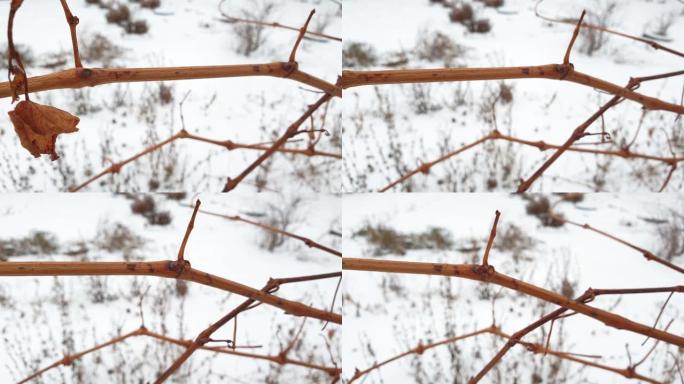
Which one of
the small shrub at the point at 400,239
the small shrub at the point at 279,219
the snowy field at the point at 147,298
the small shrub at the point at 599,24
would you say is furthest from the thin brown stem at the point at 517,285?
the small shrub at the point at 599,24

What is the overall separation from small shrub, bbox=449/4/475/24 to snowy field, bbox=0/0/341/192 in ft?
1.29

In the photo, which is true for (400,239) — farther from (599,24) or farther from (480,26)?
(599,24)

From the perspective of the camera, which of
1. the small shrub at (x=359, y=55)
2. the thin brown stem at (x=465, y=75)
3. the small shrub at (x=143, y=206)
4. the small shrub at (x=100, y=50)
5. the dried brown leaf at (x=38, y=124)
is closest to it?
the dried brown leaf at (x=38, y=124)

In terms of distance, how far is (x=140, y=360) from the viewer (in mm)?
1438

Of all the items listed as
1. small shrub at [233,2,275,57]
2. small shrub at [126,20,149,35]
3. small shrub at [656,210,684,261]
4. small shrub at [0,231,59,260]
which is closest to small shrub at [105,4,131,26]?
small shrub at [126,20,149,35]

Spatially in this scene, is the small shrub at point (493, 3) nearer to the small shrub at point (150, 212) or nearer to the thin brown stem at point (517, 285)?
the small shrub at point (150, 212)

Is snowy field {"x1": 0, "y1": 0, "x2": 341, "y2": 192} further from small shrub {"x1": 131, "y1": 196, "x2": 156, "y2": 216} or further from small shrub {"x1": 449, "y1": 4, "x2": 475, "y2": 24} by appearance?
small shrub {"x1": 449, "y1": 4, "x2": 475, "y2": 24}

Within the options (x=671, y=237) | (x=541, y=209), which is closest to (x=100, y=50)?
(x=541, y=209)

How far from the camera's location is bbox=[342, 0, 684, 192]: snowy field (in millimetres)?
1297

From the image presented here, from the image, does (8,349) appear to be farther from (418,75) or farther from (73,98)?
(418,75)

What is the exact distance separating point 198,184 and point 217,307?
0.33 meters

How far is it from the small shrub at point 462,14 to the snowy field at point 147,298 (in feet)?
1.91

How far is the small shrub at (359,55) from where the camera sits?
121 centimetres

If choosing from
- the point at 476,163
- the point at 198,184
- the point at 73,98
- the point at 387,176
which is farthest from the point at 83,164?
the point at 476,163
